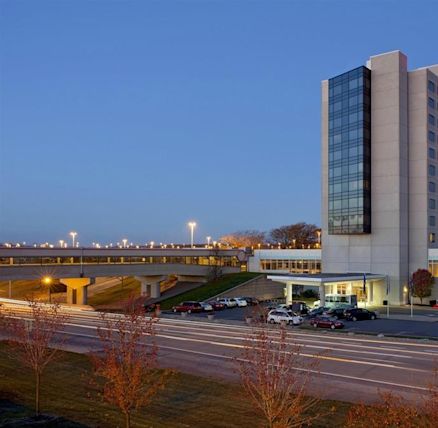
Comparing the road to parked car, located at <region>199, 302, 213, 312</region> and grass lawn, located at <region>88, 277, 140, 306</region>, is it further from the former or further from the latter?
grass lawn, located at <region>88, 277, 140, 306</region>

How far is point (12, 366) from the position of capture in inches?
1171

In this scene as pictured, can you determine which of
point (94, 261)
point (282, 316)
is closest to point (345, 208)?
point (282, 316)

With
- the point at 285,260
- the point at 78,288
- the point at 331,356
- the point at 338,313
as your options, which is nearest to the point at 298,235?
the point at 285,260

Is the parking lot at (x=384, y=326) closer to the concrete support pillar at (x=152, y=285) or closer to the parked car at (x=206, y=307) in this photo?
the parked car at (x=206, y=307)

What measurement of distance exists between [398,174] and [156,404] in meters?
58.6

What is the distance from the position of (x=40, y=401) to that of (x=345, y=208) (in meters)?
60.5

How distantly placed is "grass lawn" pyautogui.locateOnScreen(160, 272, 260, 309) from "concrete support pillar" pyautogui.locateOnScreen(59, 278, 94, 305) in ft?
35.1

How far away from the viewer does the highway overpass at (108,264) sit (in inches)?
2645

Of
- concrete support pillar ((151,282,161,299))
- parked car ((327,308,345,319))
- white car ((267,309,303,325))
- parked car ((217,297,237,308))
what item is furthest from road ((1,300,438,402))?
concrete support pillar ((151,282,161,299))

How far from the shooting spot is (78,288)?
76.3 metres

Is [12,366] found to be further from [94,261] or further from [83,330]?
[94,261]

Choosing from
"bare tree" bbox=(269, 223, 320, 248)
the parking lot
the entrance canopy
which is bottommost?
the parking lot

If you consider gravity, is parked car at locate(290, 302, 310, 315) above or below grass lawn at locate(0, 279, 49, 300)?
above

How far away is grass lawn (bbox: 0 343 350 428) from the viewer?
19375mm
